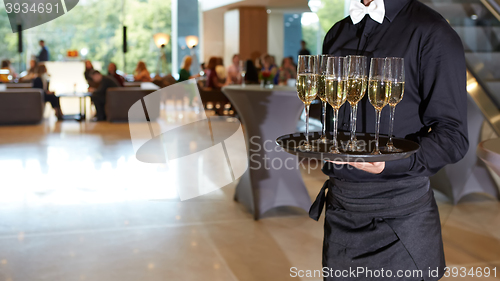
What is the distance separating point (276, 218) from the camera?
4.01 m

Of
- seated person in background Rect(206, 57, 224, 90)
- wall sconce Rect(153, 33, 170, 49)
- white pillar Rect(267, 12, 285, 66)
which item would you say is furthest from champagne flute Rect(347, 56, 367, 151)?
wall sconce Rect(153, 33, 170, 49)

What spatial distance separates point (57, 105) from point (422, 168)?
34.7 ft

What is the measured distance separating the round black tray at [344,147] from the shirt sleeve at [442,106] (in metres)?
0.07

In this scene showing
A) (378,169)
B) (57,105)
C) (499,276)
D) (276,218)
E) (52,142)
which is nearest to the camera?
(378,169)

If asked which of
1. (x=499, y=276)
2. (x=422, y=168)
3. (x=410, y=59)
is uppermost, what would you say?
(x=410, y=59)

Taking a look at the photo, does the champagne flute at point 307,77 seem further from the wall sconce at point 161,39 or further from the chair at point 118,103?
the wall sconce at point 161,39

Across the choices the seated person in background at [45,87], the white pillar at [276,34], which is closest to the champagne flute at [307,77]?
the seated person in background at [45,87]

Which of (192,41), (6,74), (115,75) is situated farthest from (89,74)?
(192,41)

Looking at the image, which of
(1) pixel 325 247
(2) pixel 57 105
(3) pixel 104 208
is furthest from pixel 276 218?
(2) pixel 57 105

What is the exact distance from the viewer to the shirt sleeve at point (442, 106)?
1.26 m

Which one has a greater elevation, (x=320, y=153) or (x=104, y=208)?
(x=320, y=153)

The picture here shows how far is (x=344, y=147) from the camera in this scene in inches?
47.5

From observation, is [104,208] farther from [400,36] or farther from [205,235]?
[400,36]

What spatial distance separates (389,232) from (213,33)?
624 inches
